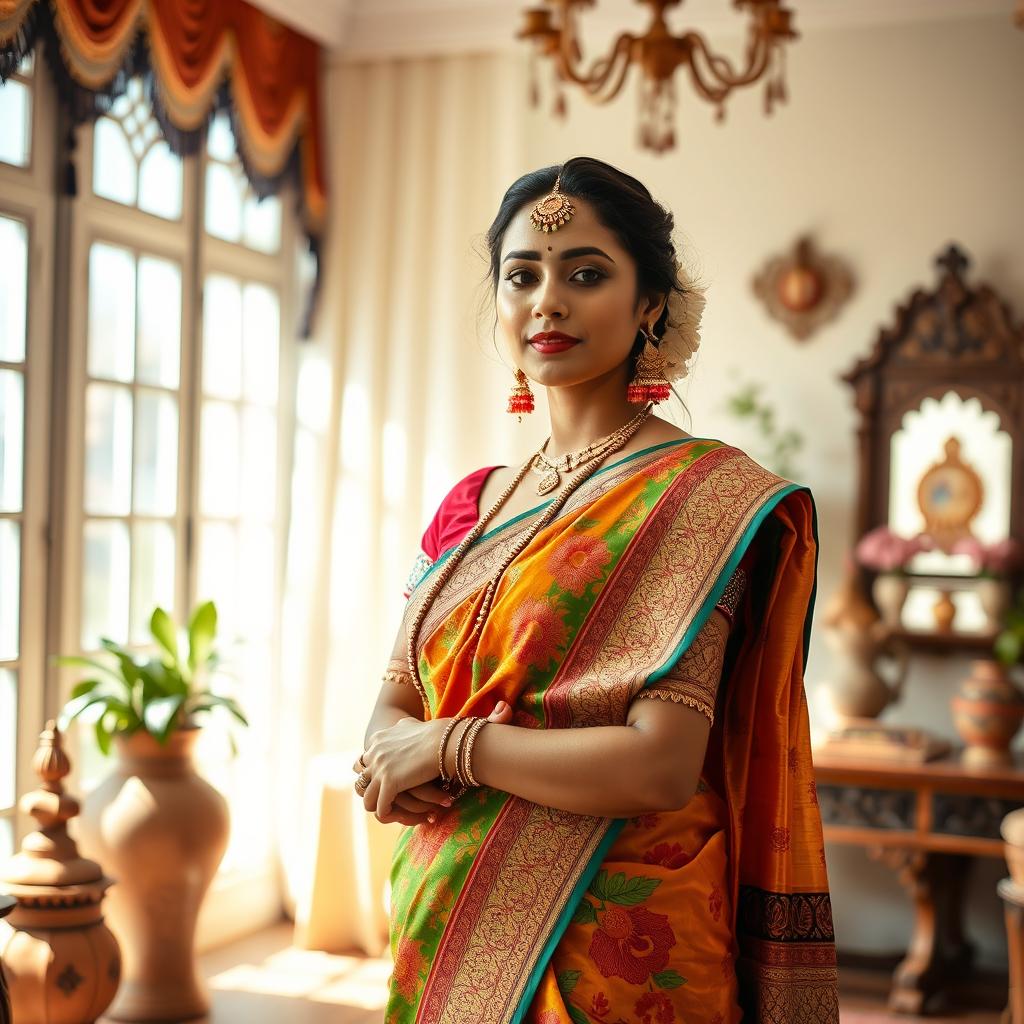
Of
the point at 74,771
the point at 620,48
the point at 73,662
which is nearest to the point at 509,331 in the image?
the point at 620,48

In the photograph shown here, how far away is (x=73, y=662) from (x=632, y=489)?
219 centimetres

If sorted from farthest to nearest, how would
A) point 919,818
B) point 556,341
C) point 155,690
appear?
point 919,818, point 155,690, point 556,341

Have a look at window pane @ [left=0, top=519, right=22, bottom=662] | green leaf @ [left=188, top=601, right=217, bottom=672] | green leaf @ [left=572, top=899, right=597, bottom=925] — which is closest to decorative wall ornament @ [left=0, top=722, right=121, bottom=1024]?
window pane @ [left=0, top=519, right=22, bottom=662]

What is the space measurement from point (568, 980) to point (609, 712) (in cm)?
29

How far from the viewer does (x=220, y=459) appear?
4.38 m

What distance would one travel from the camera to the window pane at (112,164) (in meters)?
3.74

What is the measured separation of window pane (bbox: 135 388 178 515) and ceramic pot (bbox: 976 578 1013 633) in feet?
8.03

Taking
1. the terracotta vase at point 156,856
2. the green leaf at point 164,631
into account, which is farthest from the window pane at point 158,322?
the terracotta vase at point 156,856

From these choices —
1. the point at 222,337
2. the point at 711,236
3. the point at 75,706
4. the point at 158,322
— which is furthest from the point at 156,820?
the point at 711,236

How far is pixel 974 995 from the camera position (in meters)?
3.97

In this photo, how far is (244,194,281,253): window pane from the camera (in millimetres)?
4465

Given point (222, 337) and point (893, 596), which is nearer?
point (893, 596)

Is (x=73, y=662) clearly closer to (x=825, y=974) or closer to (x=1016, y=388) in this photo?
(x=825, y=974)

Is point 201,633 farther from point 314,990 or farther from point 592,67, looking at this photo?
point 592,67
